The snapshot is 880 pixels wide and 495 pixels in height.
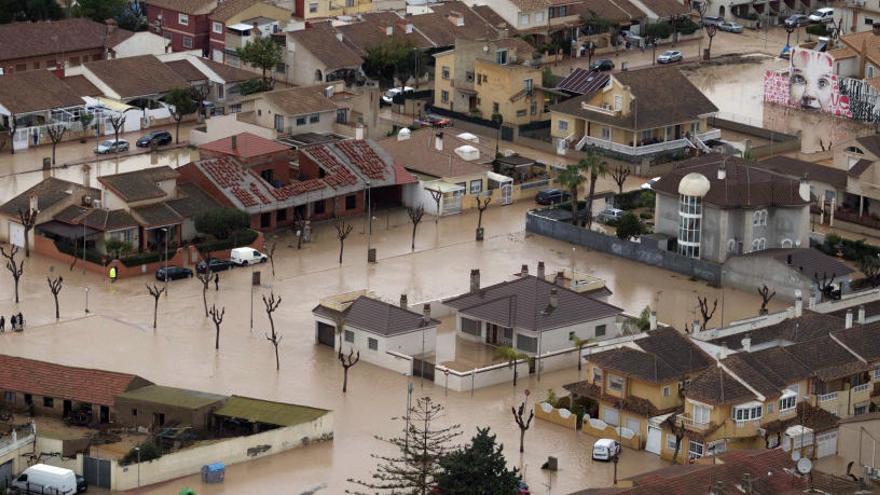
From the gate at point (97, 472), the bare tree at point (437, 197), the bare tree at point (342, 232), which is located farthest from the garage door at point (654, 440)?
the bare tree at point (437, 197)

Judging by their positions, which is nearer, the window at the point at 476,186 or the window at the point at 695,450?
the window at the point at 695,450

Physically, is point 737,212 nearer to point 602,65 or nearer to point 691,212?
point 691,212

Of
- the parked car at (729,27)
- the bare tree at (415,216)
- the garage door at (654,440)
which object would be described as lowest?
the parked car at (729,27)

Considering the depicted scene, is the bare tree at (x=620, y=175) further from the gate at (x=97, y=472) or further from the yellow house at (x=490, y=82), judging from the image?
the gate at (x=97, y=472)

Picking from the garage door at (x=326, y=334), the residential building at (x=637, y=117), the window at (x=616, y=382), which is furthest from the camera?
the residential building at (x=637, y=117)

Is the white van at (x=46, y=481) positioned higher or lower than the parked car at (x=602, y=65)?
higher

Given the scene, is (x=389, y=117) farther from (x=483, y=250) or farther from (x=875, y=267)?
(x=875, y=267)

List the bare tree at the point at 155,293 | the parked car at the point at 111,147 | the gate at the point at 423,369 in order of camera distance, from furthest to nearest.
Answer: the parked car at the point at 111,147
the bare tree at the point at 155,293
the gate at the point at 423,369
